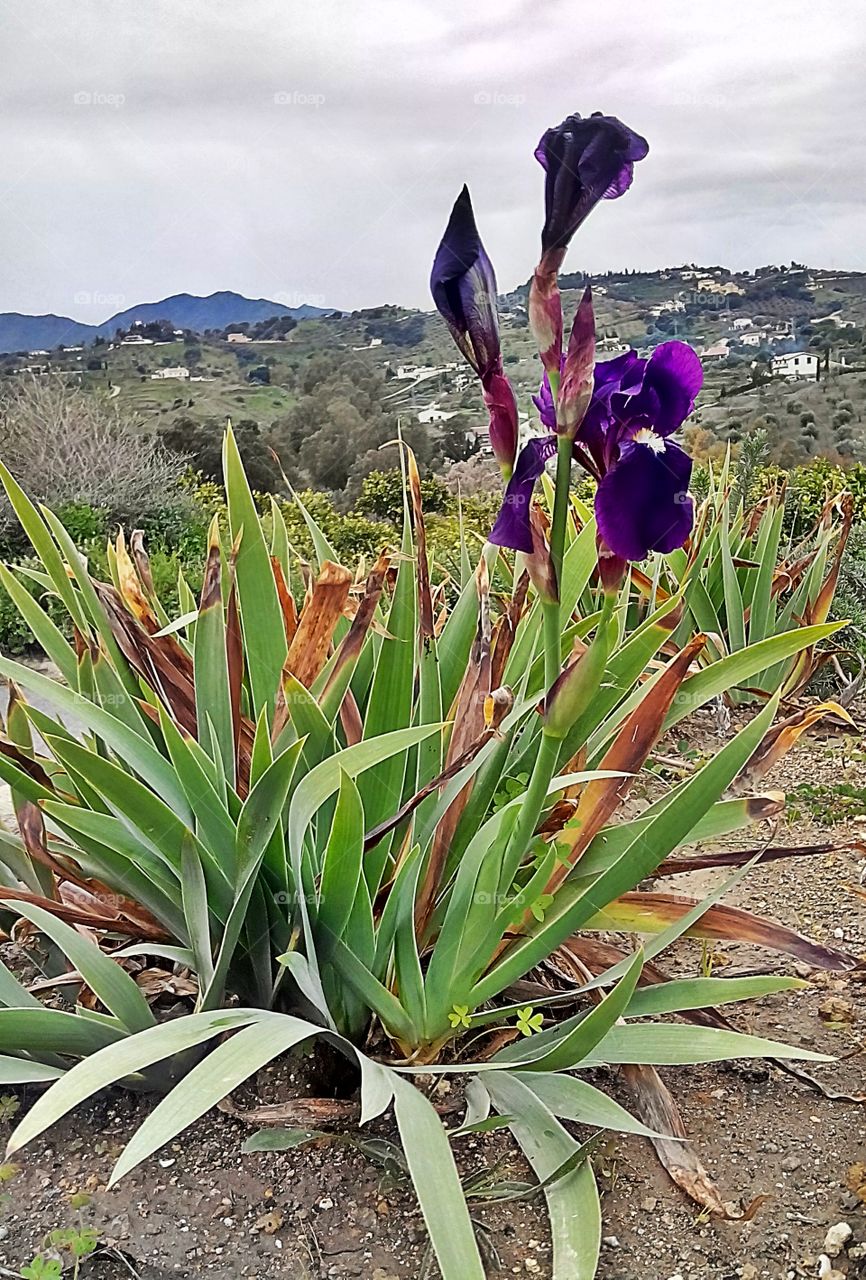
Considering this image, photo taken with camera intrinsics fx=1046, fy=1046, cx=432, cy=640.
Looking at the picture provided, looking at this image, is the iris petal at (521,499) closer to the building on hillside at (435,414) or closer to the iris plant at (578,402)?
the iris plant at (578,402)

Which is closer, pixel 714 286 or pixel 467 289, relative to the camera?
pixel 467 289

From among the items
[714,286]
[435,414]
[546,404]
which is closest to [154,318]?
[435,414]

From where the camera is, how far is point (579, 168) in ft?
1.79

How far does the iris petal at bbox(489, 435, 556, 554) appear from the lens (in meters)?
0.62

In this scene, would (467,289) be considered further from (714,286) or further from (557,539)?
(714,286)

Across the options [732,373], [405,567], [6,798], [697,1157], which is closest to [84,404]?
[732,373]

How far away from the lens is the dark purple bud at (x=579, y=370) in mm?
563

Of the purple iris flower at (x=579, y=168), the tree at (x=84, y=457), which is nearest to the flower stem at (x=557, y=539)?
the purple iris flower at (x=579, y=168)

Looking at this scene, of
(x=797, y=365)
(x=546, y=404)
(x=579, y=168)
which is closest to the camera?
(x=579, y=168)

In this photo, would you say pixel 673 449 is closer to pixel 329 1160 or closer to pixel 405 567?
pixel 405 567

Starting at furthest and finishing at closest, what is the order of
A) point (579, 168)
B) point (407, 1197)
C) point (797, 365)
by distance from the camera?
point (797, 365) → point (407, 1197) → point (579, 168)

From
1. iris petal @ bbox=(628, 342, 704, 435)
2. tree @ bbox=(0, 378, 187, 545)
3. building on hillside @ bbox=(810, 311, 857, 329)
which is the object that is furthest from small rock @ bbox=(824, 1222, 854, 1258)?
building on hillside @ bbox=(810, 311, 857, 329)

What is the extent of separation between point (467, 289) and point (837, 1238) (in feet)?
2.23

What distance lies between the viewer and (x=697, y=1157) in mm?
806
